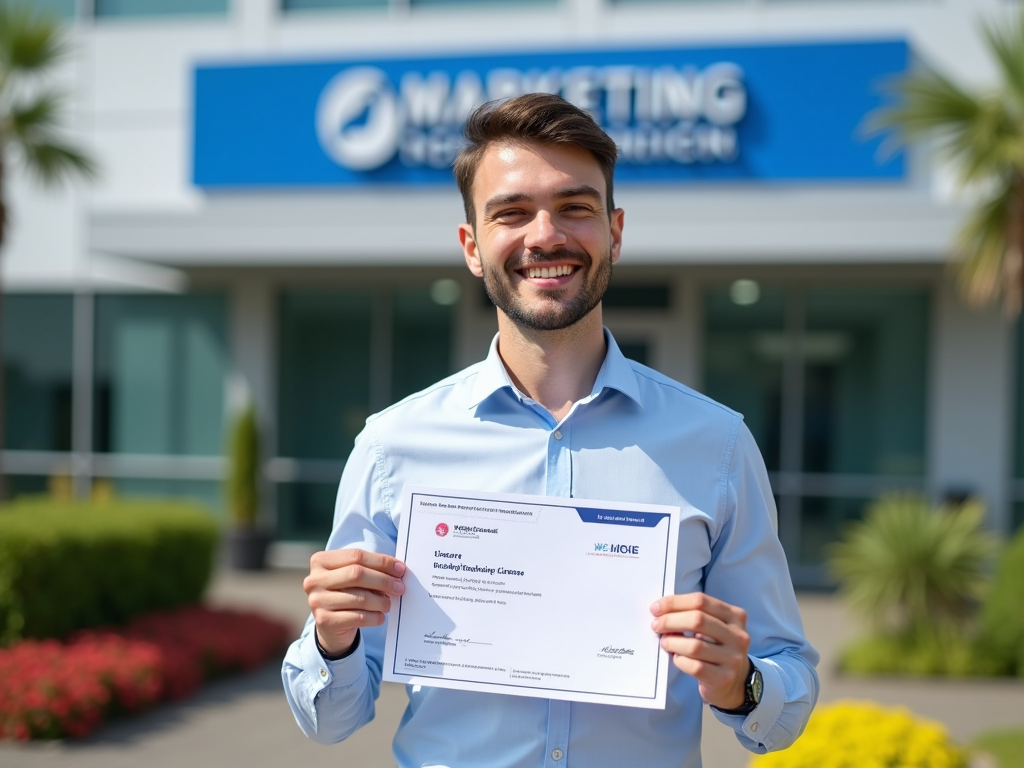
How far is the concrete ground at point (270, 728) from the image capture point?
5.96 m

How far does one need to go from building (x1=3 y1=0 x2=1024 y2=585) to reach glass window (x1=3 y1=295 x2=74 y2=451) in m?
0.04

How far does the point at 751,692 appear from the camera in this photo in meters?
1.99

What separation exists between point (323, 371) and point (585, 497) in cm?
1138

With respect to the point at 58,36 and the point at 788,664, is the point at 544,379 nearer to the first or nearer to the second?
the point at 788,664

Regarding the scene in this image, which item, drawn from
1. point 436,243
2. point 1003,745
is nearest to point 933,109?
point 436,243

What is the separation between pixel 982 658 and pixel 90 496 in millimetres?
10621

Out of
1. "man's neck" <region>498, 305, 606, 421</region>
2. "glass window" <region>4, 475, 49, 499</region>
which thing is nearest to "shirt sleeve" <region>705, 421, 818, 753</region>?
"man's neck" <region>498, 305, 606, 421</region>

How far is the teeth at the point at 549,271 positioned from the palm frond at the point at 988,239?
8.37 m

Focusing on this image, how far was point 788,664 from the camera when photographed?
6.95ft

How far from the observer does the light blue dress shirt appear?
6.83 ft

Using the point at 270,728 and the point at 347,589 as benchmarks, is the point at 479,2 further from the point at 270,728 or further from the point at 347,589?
the point at 347,589

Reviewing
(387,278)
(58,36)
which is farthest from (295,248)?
(58,36)

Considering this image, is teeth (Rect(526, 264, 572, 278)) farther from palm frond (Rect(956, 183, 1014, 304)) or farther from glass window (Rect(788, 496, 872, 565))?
glass window (Rect(788, 496, 872, 565))

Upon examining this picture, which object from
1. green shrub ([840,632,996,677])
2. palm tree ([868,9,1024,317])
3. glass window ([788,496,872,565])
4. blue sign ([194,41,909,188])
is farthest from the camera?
glass window ([788,496,872,565])
